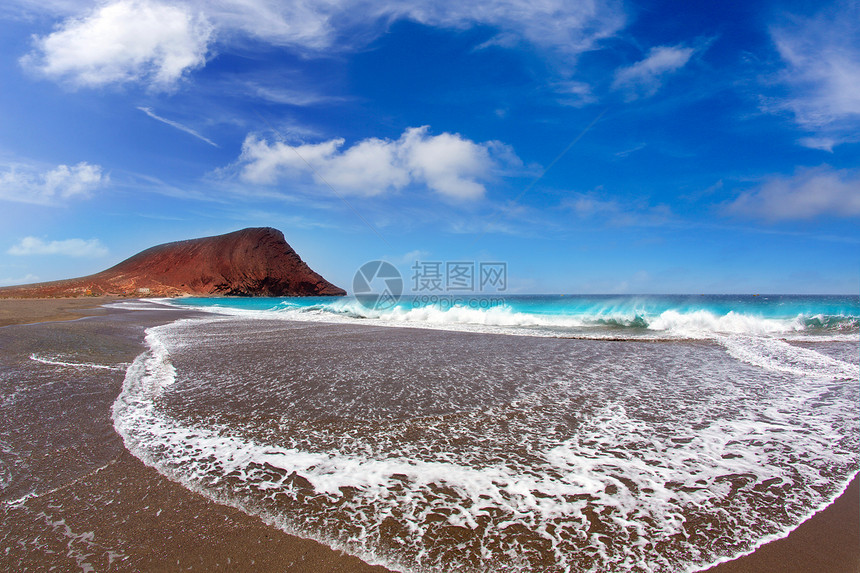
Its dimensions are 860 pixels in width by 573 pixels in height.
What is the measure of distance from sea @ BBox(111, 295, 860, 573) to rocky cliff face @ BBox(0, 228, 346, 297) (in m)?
83.5

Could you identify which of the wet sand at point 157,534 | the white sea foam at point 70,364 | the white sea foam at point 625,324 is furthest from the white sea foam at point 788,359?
the white sea foam at point 70,364

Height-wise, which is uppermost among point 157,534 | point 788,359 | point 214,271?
point 214,271

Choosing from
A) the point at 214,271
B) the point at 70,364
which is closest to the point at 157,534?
the point at 70,364

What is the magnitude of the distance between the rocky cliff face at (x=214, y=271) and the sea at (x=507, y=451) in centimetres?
8346

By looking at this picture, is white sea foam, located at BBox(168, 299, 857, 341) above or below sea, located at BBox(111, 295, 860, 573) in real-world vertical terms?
above

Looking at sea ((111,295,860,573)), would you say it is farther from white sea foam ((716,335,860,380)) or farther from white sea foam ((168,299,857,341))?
white sea foam ((168,299,857,341))

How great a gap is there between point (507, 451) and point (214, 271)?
93.2 meters

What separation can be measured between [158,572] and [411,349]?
7983 mm

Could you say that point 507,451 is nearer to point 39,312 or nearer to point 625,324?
point 625,324

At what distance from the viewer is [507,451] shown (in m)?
3.57

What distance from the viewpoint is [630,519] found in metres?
2.56

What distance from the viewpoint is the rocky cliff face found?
76.7m

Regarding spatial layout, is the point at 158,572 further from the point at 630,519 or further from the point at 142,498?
the point at 630,519

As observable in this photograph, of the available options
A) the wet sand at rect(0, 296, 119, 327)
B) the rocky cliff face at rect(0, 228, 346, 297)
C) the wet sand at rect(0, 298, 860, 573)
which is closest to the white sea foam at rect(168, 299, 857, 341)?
the wet sand at rect(0, 298, 860, 573)
